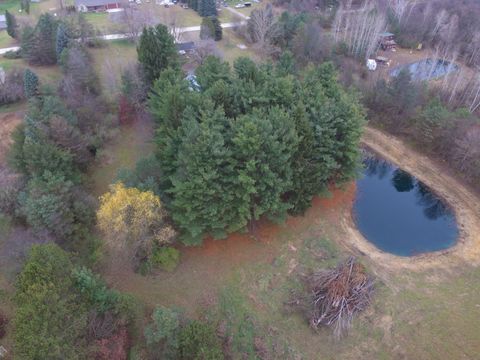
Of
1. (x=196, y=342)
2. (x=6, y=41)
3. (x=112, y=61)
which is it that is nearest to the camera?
(x=196, y=342)

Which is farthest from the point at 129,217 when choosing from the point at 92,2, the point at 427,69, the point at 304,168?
the point at 92,2

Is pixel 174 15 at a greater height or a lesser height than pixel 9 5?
greater

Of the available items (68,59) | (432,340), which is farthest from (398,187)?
(68,59)

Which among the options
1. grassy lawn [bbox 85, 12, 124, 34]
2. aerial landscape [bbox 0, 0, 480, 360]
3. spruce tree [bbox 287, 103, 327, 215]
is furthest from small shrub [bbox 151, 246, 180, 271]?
grassy lawn [bbox 85, 12, 124, 34]

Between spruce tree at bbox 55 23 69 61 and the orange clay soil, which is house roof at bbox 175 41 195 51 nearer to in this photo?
spruce tree at bbox 55 23 69 61

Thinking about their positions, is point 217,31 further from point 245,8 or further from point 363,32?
point 363,32

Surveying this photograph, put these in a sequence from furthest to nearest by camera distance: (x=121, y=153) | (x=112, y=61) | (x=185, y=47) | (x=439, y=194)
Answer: (x=185, y=47), (x=112, y=61), (x=121, y=153), (x=439, y=194)
